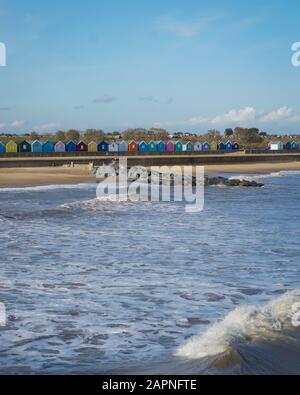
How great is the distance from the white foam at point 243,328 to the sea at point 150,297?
0.04 feet

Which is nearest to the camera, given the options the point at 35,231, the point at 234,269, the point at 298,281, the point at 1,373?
the point at 1,373

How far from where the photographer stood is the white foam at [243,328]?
19.8 feet

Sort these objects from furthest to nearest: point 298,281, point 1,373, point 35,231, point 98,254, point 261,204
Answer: point 261,204, point 35,231, point 98,254, point 298,281, point 1,373

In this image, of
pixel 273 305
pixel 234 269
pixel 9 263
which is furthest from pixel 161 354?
pixel 9 263

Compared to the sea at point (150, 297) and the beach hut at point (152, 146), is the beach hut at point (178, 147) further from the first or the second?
the sea at point (150, 297)

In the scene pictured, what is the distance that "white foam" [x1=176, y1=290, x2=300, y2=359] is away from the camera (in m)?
6.05

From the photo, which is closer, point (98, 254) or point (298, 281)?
point (298, 281)

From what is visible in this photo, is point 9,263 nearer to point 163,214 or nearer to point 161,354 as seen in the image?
point 161,354

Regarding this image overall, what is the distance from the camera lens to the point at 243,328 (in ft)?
22.3

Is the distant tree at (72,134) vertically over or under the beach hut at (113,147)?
over

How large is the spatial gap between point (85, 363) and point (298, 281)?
15.4 feet

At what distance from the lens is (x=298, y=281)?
938 centimetres

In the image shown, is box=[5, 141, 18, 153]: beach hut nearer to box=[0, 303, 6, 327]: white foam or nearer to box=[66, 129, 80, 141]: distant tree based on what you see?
box=[66, 129, 80, 141]: distant tree

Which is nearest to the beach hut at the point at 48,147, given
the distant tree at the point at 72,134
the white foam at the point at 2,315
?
the distant tree at the point at 72,134
